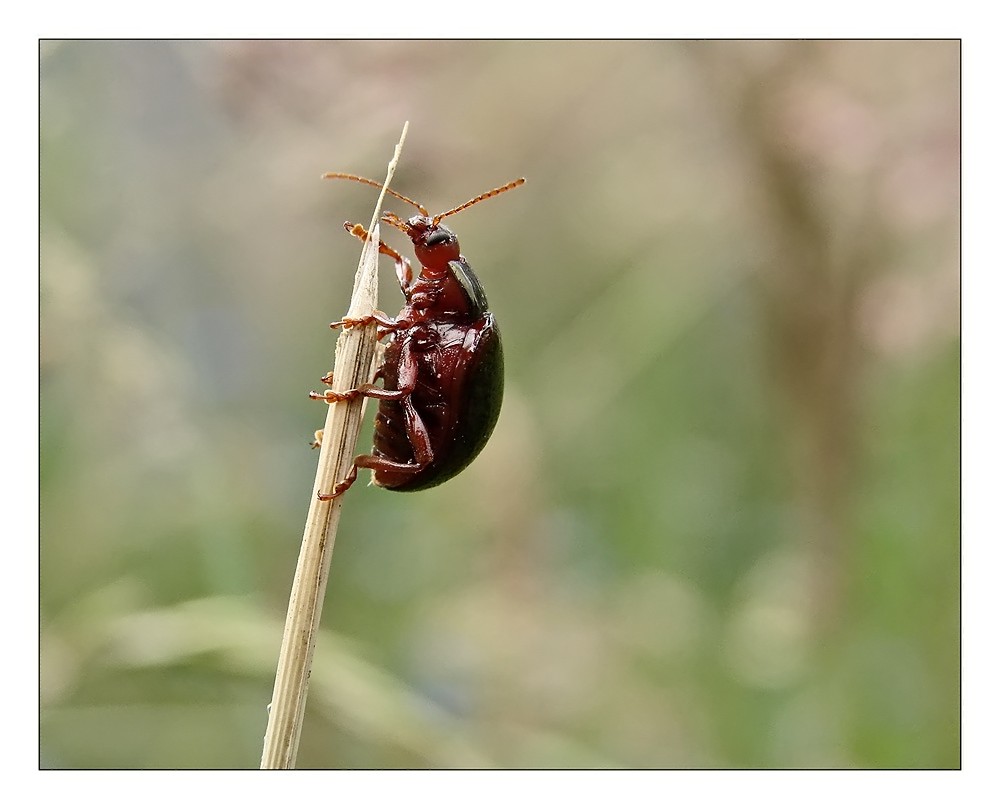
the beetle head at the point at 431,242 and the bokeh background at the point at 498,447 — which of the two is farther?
the bokeh background at the point at 498,447

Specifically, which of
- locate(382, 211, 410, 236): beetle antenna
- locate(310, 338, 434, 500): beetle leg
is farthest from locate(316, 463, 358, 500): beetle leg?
locate(382, 211, 410, 236): beetle antenna

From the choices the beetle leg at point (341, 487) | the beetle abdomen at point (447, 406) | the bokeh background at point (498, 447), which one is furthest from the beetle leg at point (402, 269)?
the beetle leg at point (341, 487)

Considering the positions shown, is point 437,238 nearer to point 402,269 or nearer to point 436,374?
point 402,269

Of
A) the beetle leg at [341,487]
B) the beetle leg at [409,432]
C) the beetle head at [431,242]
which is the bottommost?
the beetle leg at [341,487]

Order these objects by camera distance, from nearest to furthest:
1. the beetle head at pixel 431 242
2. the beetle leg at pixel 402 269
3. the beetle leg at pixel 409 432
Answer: the beetle leg at pixel 409 432
the beetle head at pixel 431 242
the beetle leg at pixel 402 269

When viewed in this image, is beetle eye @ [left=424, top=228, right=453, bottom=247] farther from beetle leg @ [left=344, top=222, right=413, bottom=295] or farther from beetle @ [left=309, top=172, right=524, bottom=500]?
beetle leg @ [left=344, top=222, right=413, bottom=295]

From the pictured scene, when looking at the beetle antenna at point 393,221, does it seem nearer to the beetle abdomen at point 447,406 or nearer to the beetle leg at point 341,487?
the beetle abdomen at point 447,406

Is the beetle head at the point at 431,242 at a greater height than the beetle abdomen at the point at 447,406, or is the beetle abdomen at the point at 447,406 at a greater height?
the beetle head at the point at 431,242

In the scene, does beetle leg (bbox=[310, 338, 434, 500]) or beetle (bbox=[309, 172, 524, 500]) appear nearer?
beetle leg (bbox=[310, 338, 434, 500])
